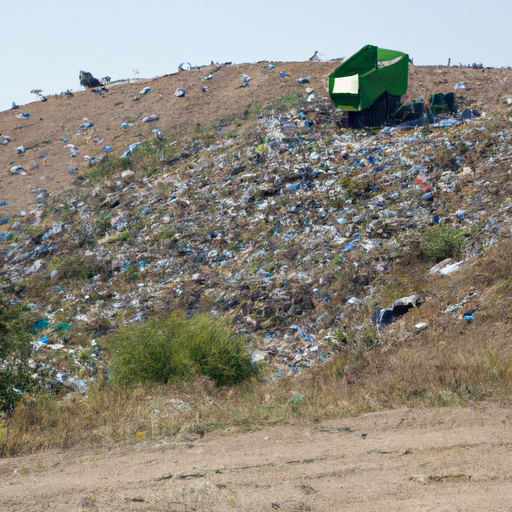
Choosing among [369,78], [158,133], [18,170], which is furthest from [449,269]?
[18,170]

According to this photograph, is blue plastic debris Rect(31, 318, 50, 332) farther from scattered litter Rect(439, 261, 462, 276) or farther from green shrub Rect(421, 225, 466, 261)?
scattered litter Rect(439, 261, 462, 276)

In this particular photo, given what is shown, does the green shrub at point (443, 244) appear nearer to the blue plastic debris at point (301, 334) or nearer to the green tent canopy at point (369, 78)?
the blue plastic debris at point (301, 334)

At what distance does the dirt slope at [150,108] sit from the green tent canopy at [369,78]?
83 centimetres

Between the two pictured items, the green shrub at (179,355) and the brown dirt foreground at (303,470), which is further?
the green shrub at (179,355)

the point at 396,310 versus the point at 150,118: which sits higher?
the point at 150,118

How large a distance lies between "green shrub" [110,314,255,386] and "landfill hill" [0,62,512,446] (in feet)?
1.54

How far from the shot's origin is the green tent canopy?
39.1 ft

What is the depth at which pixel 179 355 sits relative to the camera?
5926mm

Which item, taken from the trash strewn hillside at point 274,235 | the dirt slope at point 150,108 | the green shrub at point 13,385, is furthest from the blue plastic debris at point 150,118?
the green shrub at point 13,385

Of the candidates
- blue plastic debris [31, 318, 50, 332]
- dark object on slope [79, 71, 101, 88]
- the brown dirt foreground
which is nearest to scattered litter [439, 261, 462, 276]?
the brown dirt foreground

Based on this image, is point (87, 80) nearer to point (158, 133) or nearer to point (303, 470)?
point (158, 133)

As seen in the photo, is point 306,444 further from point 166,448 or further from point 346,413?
point 166,448

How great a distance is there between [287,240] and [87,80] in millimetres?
11534

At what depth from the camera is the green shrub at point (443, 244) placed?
24.5 feet
